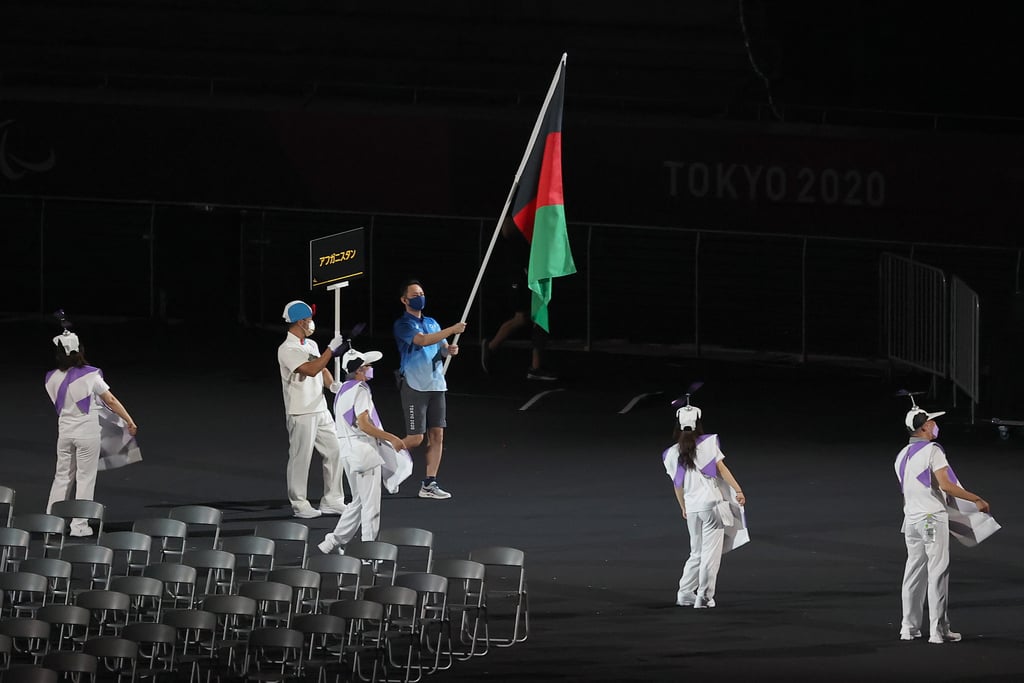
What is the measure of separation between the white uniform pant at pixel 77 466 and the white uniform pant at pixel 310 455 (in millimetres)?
1665

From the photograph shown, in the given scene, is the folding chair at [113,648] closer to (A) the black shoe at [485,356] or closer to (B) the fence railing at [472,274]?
(A) the black shoe at [485,356]

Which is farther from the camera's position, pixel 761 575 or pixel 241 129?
pixel 241 129

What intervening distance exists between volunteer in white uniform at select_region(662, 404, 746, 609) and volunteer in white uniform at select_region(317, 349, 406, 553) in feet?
8.36

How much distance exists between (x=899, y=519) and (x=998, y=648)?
3.83m

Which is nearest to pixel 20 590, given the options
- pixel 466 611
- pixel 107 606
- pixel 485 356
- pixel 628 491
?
pixel 107 606

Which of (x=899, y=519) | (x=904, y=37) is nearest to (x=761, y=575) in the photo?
(x=899, y=519)

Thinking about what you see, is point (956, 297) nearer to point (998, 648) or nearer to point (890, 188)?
point (890, 188)

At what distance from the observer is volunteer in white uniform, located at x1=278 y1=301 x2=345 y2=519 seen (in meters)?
17.4

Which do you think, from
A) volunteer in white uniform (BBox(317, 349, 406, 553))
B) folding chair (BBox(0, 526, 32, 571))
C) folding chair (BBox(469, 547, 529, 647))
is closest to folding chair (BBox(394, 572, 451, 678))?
folding chair (BBox(469, 547, 529, 647))

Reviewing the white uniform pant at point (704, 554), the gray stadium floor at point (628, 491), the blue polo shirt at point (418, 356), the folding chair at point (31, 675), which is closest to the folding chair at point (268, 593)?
the gray stadium floor at point (628, 491)

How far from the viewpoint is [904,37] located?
26.8 meters

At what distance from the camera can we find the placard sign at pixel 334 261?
17484 mm

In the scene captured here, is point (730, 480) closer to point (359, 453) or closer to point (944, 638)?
point (944, 638)

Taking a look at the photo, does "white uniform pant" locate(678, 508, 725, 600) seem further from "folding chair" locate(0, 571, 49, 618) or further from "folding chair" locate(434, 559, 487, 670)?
"folding chair" locate(0, 571, 49, 618)
